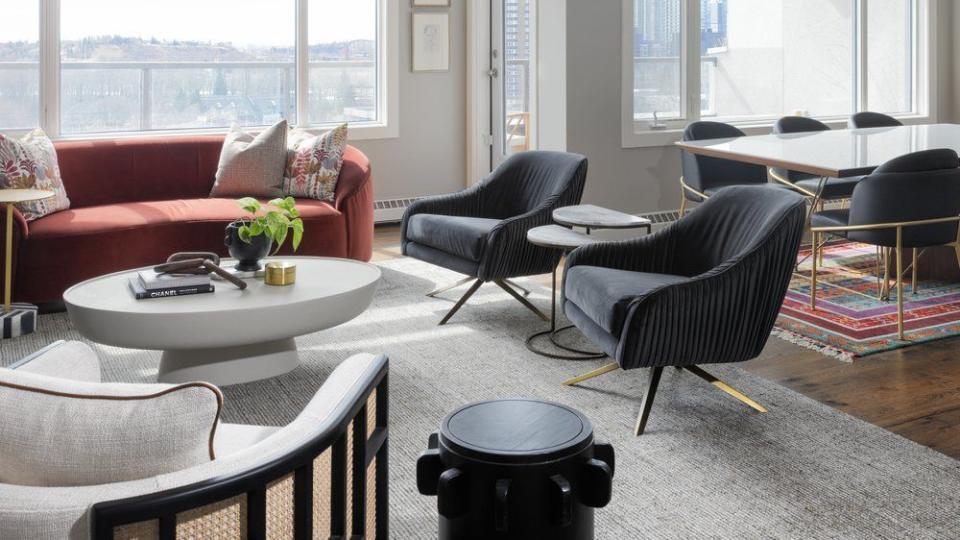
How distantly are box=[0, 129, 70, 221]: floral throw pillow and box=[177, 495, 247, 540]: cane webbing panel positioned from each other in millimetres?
4011

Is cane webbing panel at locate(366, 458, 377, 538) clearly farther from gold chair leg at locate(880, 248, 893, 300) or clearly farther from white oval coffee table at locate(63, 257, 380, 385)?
gold chair leg at locate(880, 248, 893, 300)

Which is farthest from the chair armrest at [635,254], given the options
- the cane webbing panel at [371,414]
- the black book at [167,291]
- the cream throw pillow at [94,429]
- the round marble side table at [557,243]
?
the cream throw pillow at [94,429]

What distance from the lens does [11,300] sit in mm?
4645

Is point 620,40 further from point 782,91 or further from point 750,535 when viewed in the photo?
point 750,535

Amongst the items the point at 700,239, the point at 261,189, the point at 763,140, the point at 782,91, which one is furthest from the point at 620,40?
the point at 700,239

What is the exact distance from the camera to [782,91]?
301 inches

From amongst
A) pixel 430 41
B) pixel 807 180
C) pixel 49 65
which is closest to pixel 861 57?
pixel 807 180

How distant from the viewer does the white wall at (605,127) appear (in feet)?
20.4

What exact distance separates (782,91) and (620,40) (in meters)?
1.95

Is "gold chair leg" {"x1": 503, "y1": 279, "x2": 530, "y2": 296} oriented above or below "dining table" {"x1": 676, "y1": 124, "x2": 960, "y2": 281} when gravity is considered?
below

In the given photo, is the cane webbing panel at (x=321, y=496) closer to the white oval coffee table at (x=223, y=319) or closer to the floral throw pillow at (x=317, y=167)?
the white oval coffee table at (x=223, y=319)

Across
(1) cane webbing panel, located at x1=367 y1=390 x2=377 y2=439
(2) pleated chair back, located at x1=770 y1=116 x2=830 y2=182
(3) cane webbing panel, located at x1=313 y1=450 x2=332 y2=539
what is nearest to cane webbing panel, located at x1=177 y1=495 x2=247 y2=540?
(3) cane webbing panel, located at x1=313 y1=450 x2=332 y2=539

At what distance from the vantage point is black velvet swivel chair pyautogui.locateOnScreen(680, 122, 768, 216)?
225 inches

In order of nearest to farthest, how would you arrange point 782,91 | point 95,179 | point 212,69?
point 95,179, point 212,69, point 782,91
